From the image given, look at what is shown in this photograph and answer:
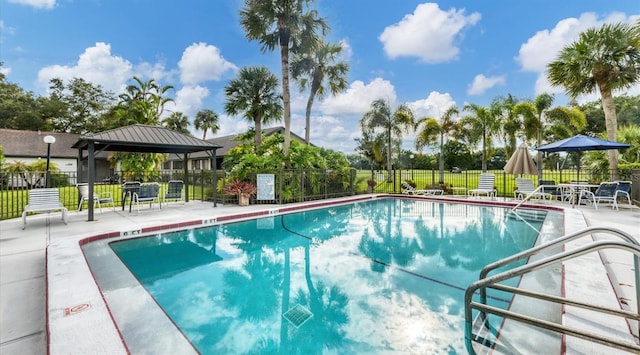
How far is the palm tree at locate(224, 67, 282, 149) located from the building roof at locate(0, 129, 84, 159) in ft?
60.0

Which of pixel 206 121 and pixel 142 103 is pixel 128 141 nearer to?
pixel 142 103

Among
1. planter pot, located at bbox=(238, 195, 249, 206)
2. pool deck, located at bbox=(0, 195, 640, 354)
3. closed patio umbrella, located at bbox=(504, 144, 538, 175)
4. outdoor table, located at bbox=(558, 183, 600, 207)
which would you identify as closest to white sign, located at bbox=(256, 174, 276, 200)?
planter pot, located at bbox=(238, 195, 249, 206)

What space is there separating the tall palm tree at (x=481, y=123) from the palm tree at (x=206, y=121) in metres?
28.5

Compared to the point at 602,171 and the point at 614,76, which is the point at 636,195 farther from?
the point at 614,76

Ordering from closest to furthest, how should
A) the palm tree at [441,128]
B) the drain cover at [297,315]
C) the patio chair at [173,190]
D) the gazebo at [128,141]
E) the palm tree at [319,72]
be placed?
the drain cover at [297,315], the gazebo at [128,141], the patio chair at [173,190], the palm tree at [319,72], the palm tree at [441,128]

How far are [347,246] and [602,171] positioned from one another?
1267 centimetres

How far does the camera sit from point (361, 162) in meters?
40.9

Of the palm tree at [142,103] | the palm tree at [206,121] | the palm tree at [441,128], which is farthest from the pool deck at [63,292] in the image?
the palm tree at [206,121]

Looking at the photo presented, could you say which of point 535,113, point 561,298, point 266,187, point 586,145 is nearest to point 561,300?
point 561,298

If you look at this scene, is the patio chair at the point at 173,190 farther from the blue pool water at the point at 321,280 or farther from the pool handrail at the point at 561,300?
the pool handrail at the point at 561,300

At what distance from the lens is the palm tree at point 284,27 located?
11.4 metres

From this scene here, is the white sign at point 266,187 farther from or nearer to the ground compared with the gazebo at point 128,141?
nearer to the ground

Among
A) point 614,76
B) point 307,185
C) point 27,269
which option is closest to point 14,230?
point 27,269

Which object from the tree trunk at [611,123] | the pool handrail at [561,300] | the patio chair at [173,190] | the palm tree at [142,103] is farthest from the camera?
the palm tree at [142,103]
